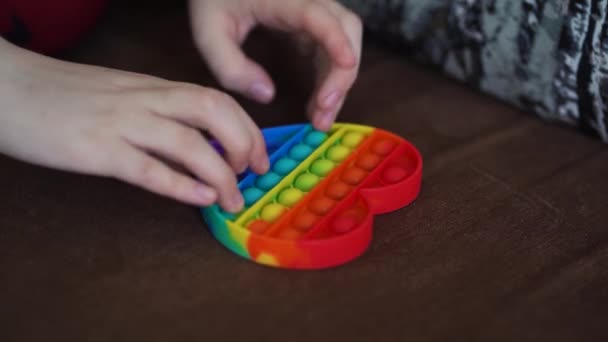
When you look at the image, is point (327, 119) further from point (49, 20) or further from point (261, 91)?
point (49, 20)

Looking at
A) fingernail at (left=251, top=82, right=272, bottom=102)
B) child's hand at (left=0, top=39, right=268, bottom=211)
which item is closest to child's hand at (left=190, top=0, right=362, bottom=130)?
fingernail at (left=251, top=82, right=272, bottom=102)

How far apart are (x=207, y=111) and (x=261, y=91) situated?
0.46 feet

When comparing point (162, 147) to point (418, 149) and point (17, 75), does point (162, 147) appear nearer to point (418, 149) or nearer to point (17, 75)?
point (17, 75)

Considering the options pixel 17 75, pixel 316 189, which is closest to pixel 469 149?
pixel 316 189

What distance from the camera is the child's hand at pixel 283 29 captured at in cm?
61

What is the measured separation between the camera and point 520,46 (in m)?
0.68

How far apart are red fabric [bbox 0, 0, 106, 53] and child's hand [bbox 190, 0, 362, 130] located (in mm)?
179

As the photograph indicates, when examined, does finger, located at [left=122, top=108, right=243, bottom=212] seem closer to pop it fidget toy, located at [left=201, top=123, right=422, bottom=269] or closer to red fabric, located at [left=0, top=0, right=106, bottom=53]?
pop it fidget toy, located at [left=201, top=123, right=422, bottom=269]

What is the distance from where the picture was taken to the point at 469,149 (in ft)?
2.16

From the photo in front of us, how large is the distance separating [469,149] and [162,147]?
1.00 feet

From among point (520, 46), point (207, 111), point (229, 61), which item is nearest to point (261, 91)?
point (229, 61)

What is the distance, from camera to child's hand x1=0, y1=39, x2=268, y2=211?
19.7 inches

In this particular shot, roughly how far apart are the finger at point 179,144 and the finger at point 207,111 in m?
0.01

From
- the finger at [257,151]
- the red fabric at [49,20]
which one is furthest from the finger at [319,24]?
the red fabric at [49,20]
